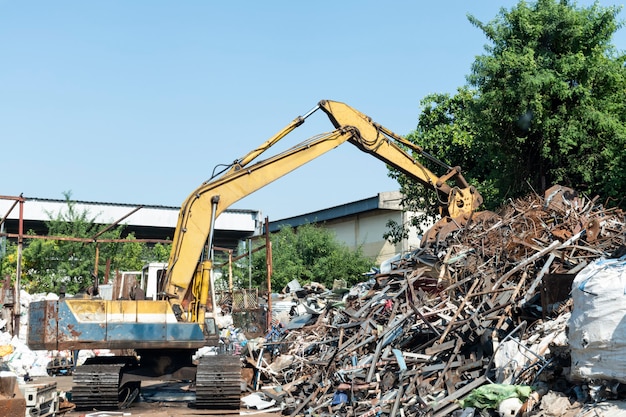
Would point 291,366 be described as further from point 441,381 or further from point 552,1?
point 552,1

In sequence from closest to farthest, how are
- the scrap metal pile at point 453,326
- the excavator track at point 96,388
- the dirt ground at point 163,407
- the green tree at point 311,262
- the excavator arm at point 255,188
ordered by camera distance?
the scrap metal pile at point 453,326 → the dirt ground at point 163,407 → the excavator track at point 96,388 → the excavator arm at point 255,188 → the green tree at point 311,262

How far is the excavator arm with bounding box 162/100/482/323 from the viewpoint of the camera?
12070mm

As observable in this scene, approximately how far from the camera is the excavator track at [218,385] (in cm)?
1152

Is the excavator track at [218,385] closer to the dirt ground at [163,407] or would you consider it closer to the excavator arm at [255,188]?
the dirt ground at [163,407]

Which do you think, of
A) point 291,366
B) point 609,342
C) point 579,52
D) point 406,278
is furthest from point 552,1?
point 609,342

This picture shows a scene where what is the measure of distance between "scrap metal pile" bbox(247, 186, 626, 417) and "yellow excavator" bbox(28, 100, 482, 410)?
1285 millimetres

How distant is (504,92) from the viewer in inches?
687

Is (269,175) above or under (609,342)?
above

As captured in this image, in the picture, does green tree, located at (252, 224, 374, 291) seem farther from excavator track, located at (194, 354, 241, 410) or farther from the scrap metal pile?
excavator track, located at (194, 354, 241, 410)

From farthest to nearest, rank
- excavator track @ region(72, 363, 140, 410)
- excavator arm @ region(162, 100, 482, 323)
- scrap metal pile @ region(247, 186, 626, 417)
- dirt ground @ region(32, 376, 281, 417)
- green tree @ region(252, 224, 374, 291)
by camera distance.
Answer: green tree @ region(252, 224, 374, 291) → excavator arm @ region(162, 100, 482, 323) → excavator track @ region(72, 363, 140, 410) → dirt ground @ region(32, 376, 281, 417) → scrap metal pile @ region(247, 186, 626, 417)

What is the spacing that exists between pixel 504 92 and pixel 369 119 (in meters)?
4.13

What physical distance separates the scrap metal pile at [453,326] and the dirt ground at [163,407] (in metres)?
0.99

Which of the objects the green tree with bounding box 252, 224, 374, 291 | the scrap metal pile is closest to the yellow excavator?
the scrap metal pile

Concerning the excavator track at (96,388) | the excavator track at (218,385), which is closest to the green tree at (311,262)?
the excavator track at (218,385)
